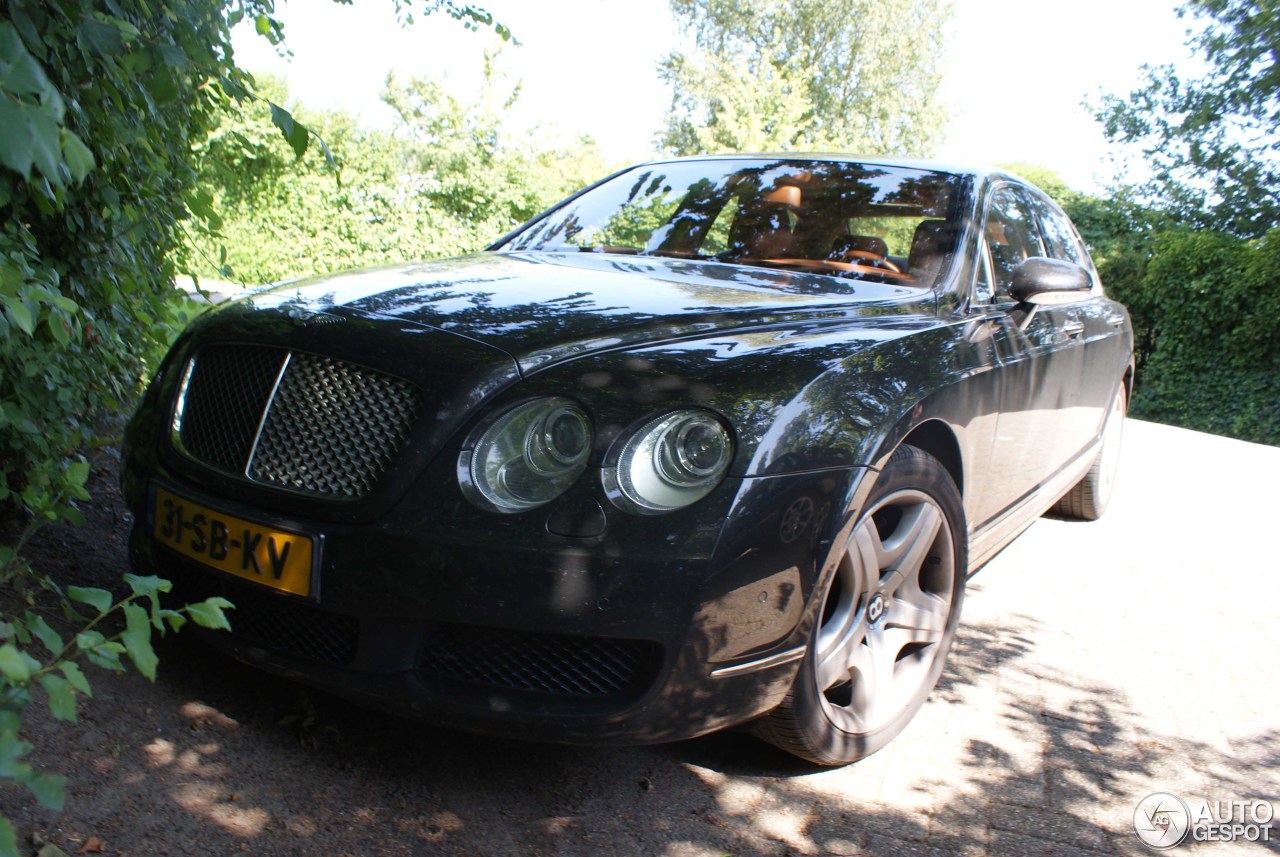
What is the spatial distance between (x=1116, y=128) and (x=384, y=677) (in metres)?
23.1

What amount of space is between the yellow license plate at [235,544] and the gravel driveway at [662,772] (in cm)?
41

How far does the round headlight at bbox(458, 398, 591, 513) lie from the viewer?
7.30ft

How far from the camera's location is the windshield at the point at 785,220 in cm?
360

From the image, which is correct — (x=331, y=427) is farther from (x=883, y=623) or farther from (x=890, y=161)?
(x=890, y=161)

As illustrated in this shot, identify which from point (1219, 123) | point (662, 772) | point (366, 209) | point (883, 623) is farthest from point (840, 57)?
point (662, 772)

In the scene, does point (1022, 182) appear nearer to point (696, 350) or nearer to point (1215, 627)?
point (1215, 627)

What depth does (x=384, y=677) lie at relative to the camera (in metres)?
2.27

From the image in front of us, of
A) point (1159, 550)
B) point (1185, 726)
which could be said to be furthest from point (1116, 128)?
point (1185, 726)

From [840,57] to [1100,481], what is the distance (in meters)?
35.1

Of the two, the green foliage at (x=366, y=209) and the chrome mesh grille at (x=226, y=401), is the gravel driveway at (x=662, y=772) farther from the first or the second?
the green foliage at (x=366, y=209)

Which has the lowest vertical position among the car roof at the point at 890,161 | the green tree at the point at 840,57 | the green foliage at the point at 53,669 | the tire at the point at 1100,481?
the tire at the point at 1100,481

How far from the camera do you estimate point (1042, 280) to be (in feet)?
11.7

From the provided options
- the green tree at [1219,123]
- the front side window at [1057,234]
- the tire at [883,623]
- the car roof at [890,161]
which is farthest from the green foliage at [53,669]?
the green tree at [1219,123]

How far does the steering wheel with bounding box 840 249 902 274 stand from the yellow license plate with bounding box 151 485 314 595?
2.09m
